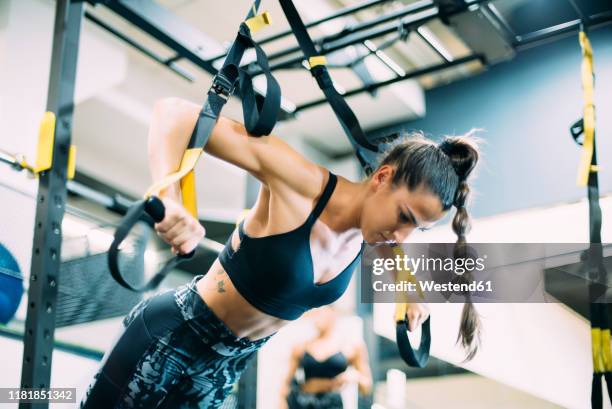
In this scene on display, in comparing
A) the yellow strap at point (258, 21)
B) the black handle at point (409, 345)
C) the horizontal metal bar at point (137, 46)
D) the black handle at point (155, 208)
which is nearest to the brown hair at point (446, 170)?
the black handle at point (409, 345)

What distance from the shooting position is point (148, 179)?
6.48 m

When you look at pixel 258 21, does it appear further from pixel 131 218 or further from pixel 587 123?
pixel 587 123

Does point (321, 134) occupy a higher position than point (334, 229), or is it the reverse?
point (321, 134)

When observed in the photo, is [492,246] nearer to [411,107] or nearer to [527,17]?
[411,107]

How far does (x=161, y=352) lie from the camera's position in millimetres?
1901

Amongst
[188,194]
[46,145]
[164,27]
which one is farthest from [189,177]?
[164,27]

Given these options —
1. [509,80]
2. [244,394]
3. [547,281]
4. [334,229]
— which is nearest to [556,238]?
[547,281]

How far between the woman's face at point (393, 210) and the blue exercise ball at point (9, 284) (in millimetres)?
1542

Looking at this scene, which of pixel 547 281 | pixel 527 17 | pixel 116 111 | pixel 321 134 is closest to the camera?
pixel 527 17

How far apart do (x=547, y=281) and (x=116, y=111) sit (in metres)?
3.55

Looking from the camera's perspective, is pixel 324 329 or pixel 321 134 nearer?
pixel 324 329

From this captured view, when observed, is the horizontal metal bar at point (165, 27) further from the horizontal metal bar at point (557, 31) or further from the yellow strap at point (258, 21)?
the horizontal metal bar at point (557, 31)

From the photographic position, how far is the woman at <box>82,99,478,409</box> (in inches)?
70.6

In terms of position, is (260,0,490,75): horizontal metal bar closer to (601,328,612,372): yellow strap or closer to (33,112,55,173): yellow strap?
(33,112,55,173): yellow strap
